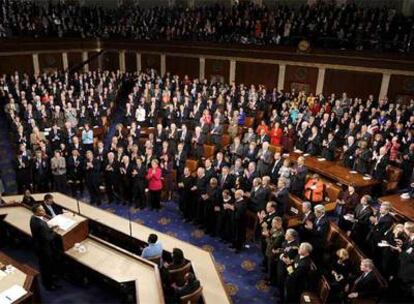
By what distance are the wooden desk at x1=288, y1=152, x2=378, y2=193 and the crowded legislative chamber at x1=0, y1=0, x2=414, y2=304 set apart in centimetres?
6

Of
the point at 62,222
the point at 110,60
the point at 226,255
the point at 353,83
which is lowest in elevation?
the point at 226,255

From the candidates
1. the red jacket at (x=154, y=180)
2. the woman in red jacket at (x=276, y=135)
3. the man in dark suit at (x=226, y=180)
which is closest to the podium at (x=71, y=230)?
the red jacket at (x=154, y=180)

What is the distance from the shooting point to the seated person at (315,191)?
7.34m

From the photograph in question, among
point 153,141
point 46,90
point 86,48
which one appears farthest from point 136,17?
point 153,141

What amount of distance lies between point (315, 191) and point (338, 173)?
137 centimetres

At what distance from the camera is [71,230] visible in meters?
5.44

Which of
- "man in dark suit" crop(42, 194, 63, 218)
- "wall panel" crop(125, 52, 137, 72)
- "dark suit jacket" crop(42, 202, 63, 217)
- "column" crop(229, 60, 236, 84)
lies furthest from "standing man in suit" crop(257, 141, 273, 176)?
"wall panel" crop(125, 52, 137, 72)

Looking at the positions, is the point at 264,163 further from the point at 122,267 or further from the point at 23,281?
the point at 23,281

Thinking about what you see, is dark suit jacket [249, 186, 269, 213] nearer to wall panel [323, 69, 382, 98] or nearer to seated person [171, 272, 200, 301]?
seated person [171, 272, 200, 301]

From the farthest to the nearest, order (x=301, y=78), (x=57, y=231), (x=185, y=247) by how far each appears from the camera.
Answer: (x=301, y=78), (x=185, y=247), (x=57, y=231)

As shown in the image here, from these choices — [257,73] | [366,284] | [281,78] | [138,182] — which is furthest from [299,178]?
[257,73]

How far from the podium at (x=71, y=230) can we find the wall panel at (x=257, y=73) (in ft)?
40.1

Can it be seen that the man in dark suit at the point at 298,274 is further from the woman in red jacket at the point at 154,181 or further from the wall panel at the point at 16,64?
the wall panel at the point at 16,64

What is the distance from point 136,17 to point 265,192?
14727 mm
